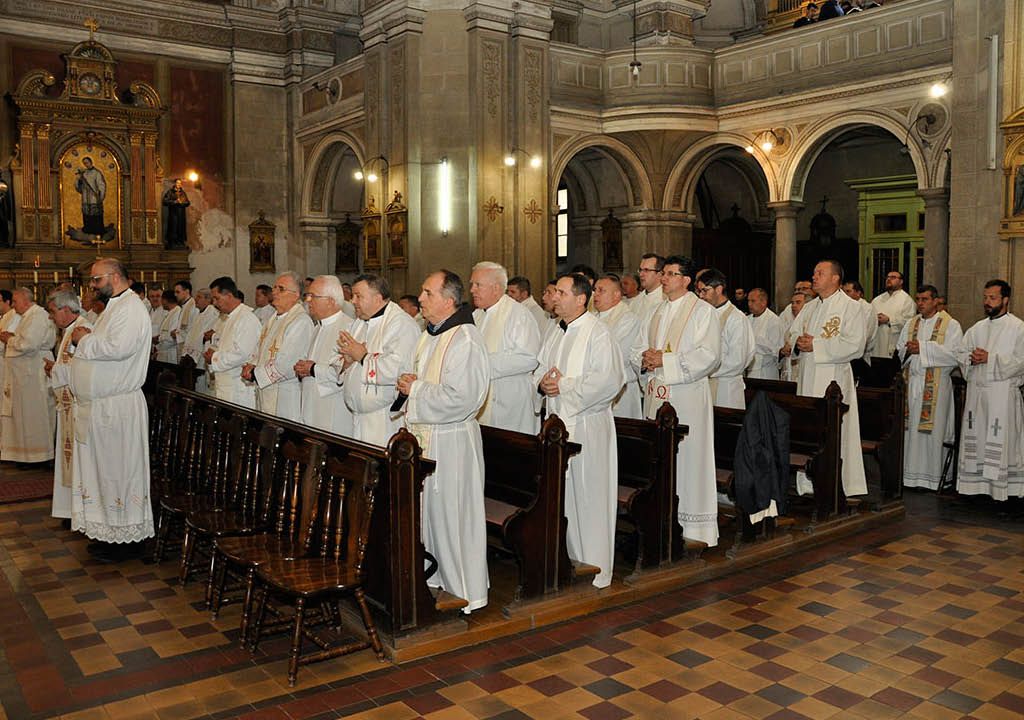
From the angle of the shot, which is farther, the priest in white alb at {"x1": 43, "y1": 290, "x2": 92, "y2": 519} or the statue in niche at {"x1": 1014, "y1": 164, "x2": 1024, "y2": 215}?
the statue in niche at {"x1": 1014, "y1": 164, "x2": 1024, "y2": 215}

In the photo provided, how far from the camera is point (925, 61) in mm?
12141

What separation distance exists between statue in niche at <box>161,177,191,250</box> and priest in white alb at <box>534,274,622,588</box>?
13.2 metres

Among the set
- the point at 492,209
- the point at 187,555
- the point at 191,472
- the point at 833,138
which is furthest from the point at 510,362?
the point at 833,138

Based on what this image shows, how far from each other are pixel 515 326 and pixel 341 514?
2384 millimetres

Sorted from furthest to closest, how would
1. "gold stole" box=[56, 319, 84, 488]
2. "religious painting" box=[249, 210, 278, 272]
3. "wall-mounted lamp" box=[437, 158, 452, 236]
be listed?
"religious painting" box=[249, 210, 278, 272] → "wall-mounted lamp" box=[437, 158, 452, 236] → "gold stole" box=[56, 319, 84, 488]

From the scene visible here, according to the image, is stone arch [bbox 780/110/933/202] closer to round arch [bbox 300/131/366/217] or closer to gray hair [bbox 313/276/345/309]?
round arch [bbox 300/131/366/217]

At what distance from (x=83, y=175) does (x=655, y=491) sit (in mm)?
14131

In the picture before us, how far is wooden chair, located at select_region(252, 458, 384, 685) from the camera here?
13.6 ft

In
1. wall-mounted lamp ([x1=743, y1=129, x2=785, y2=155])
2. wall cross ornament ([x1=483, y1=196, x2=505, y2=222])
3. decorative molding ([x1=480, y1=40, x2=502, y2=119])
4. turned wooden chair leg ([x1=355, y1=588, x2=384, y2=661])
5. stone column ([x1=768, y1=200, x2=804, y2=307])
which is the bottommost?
turned wooden chair leg ([x1=355, y1=588, x2=384, y2=661])

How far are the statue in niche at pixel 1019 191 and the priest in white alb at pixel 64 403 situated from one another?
392 inches

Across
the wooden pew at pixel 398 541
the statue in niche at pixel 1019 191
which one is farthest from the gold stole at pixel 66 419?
the statue in niche at pixel 1019 191

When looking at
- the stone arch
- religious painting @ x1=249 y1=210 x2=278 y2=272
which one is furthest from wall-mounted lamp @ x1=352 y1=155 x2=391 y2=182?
the stone arch

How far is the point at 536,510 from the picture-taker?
16.4ft

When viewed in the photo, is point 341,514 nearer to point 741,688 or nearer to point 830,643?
point 741,688
